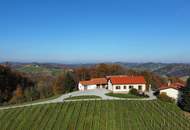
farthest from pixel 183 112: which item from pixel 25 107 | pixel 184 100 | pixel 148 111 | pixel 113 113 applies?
pixel 25 107

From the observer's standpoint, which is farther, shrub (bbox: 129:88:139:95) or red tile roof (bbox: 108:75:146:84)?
red tile roof (bbox: 108:75:146:84)

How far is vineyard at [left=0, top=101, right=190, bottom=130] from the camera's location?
94.0 ft

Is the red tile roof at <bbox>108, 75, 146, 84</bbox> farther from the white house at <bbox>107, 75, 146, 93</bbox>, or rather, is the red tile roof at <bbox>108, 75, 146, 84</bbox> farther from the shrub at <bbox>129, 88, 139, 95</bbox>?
the shrub at <bbox>129, 88, 139, 95</bbox>

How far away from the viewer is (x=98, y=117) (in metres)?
31.9

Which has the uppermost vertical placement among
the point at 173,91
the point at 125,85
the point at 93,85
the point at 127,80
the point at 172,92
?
the point at 127,80

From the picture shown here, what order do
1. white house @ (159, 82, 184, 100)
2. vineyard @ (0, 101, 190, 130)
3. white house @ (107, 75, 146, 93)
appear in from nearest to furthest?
vineyard @ (0, 101, 190, 130), white house @ (159, 82, 184, 100), white house @ (107, 75, 146, 93)

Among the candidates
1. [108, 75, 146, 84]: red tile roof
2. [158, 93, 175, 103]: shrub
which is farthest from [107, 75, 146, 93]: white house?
[158, 93, 175, 103]: shrub

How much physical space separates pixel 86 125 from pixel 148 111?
961 centimetres

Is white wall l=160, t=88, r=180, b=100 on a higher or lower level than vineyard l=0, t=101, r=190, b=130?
higher

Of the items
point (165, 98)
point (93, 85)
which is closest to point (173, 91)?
point (165, 98)

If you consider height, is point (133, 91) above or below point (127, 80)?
below

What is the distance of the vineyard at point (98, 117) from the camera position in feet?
94.0

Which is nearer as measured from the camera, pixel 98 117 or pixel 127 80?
pixel 98 117

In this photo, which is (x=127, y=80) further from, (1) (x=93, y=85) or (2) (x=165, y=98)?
(2) (x=165, y=98)
